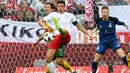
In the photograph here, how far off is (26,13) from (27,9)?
0.09 meters

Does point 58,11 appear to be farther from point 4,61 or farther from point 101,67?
point 4,61

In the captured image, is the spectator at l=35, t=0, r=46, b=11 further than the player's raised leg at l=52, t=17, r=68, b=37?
Yes

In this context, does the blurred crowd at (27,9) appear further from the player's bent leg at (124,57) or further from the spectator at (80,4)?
the player's bent leg at (124,57)

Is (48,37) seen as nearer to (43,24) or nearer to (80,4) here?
(43,24)

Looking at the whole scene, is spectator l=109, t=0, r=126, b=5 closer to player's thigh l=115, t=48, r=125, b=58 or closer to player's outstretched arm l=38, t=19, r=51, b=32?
player's thigh l=115, t=48, r=125, b=58

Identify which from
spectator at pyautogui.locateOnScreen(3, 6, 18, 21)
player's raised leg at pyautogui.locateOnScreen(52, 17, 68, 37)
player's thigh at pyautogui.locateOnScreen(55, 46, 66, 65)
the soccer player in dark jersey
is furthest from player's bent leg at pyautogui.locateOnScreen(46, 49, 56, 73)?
spectator at pyautogui.locateOnScreen(3, 6, 18, 21)

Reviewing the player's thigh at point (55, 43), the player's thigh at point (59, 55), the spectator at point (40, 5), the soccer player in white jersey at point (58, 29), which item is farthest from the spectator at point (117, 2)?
the player's thigh at point (55, 43)

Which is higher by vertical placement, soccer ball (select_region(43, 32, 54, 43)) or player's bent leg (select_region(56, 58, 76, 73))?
soccer ball (select_region(43, 32, 54, 43))

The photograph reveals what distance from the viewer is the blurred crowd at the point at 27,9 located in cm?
934

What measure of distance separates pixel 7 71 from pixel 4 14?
4.18 ft

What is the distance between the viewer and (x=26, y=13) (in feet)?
30.8

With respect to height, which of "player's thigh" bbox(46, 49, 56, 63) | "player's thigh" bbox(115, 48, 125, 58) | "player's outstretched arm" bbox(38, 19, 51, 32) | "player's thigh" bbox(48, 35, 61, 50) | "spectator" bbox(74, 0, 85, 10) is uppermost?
"player's outstretched arm" bbox(38, 19, 51, 32)

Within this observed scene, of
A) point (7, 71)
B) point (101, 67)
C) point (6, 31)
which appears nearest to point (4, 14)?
point (6, 31)

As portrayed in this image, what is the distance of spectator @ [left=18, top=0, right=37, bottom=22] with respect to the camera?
9.34m
